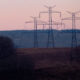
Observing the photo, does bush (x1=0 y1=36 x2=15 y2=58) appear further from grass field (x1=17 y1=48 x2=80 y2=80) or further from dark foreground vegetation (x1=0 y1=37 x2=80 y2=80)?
grass field (x1=17 y1=48 x2=80 y2=80)

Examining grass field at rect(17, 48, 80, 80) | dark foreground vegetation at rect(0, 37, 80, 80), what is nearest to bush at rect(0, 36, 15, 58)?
dark foreground vegetation at rect(0, 37, 80, 80)

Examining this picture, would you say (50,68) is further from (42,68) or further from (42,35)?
(42,35)

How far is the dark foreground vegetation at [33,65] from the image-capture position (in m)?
7.34

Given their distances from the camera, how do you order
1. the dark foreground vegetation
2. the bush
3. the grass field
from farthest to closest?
the bush, the grass field, the dark foreground vegetation

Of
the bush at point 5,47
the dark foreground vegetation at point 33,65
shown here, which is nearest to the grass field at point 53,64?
the dark foreground vegetation at point 33,65

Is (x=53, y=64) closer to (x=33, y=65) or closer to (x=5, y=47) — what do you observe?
(x=33, y=65)

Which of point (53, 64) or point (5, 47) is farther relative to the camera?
point (53, 64)

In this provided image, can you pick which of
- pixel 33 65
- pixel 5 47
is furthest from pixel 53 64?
pixel 5 47

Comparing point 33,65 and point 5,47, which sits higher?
point 5,47

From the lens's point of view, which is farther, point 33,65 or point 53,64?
point 53,64

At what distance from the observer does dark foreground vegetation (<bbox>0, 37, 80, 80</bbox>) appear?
7.34 m

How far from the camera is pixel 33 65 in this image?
7.67 metres

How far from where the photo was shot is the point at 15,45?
26.4 feet

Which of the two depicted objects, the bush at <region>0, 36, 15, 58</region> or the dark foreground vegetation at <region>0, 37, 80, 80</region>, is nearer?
the dark foreground vegetation at <region>0, 37, 80, 80</region>
